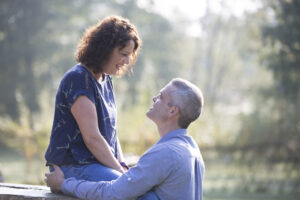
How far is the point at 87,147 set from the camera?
8.34ft

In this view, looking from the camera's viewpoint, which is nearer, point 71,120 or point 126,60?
point 71,120

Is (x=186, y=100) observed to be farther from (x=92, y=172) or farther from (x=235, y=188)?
(x=235, y=188)

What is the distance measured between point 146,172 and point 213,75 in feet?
90.7

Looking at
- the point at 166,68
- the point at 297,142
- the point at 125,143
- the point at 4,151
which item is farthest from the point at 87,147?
the point at 166,68

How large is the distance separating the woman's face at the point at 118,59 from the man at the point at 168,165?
45cm

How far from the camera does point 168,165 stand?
2.18 meters

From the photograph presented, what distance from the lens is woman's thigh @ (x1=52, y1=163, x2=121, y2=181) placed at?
97.0 inches

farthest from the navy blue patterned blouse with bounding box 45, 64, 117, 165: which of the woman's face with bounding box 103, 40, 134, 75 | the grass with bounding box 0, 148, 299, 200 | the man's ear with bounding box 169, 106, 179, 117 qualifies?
the grass with bounding box 0, 148, 299, 200

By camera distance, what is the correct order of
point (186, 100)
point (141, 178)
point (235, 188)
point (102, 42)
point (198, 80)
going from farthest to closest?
point (198, 80) < point (235, 188) < point (102, 42) < point (186, 100) < point (141, 178)

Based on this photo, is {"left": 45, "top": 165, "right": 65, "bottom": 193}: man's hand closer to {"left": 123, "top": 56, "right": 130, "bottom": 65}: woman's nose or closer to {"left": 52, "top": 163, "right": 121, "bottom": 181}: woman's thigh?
{"left": 52, "top": 163, "right": 121, "bottom": 181}: woman's thigh

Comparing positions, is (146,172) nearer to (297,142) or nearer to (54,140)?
(54,140)

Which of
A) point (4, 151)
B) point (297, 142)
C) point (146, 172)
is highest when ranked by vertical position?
point (146, 172)

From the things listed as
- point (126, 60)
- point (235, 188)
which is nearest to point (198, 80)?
point (235, 188)

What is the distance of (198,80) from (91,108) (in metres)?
28.8
